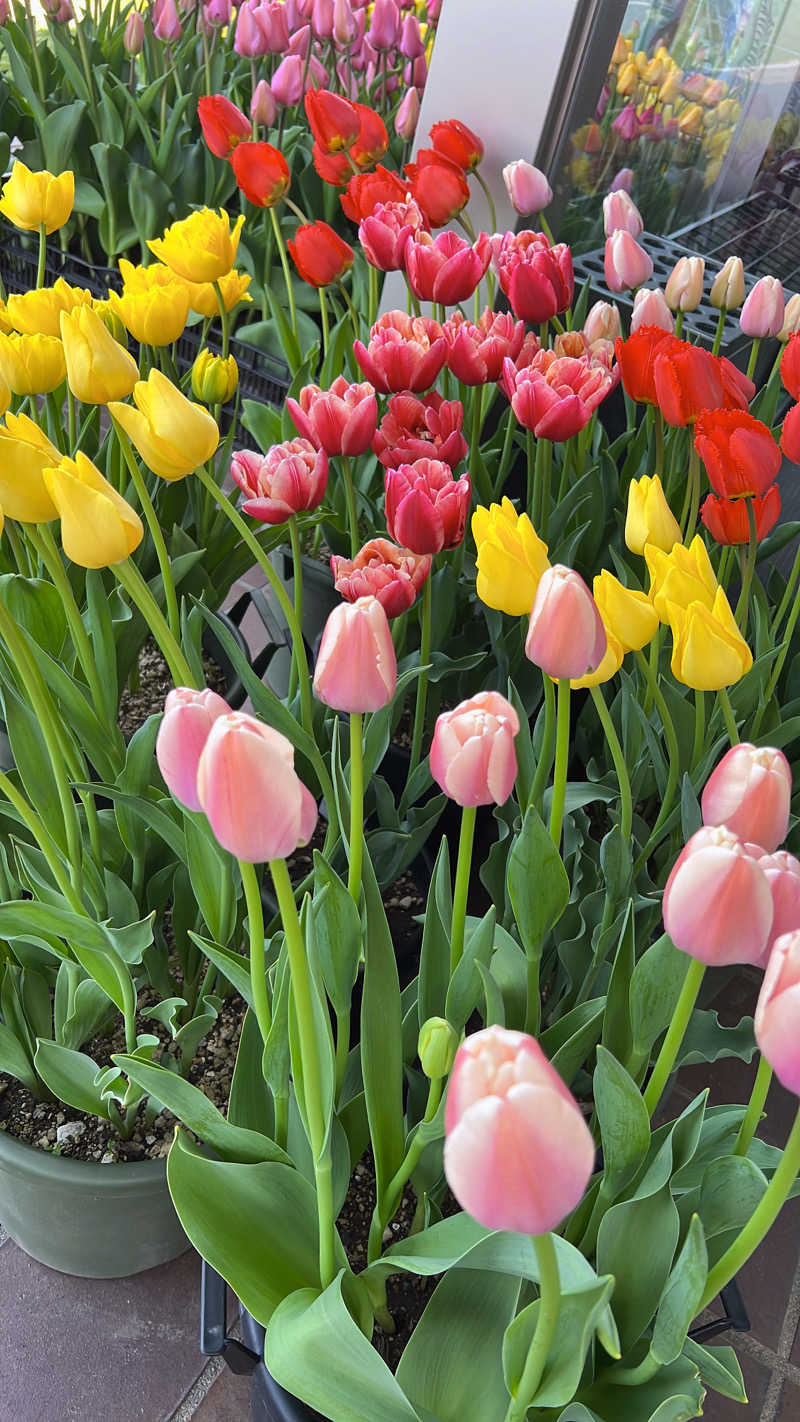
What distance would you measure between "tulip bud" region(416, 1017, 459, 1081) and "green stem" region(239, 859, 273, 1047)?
0.27ft

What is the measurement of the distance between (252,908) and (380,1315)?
1.07 ft

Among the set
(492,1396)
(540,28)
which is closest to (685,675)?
(492,1396)

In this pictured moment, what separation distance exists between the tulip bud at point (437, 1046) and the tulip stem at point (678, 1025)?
3.5 inches

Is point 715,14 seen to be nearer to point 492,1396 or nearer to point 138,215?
point 138,215

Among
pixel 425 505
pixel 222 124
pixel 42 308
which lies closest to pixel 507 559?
pixel 425 505

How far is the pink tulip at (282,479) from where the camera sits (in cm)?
69

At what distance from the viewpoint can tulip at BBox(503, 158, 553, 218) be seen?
1.04 meters

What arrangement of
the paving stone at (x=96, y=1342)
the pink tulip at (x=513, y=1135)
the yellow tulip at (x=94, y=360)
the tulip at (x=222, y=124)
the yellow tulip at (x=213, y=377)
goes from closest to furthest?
1. the pink tulip at (x=513, y=1135)
2. the yellow tulip at (x=94, y=360)
3. the paving stone at (x=96, y=1342)
4. the yellow tulip at (x=213, y=377)
5. the tulip at (x=222, y=124)

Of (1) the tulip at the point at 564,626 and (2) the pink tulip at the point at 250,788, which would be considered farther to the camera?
(1) the tulip at the point at 564,626

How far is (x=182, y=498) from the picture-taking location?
111 cm

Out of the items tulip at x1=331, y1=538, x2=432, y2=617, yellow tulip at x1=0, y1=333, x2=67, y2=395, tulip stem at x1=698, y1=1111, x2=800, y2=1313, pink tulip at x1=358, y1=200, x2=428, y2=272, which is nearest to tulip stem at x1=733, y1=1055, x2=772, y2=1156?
tulip stem at x1=698, y1=1111, x2=800, y2=1313

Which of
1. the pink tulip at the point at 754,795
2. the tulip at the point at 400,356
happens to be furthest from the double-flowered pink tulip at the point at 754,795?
the tulip at the point at 400,356

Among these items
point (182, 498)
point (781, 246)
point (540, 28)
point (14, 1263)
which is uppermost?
point (540, 28)

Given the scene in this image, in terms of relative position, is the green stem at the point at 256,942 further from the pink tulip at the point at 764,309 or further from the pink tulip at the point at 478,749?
the pink tulip at the point at 764,309
